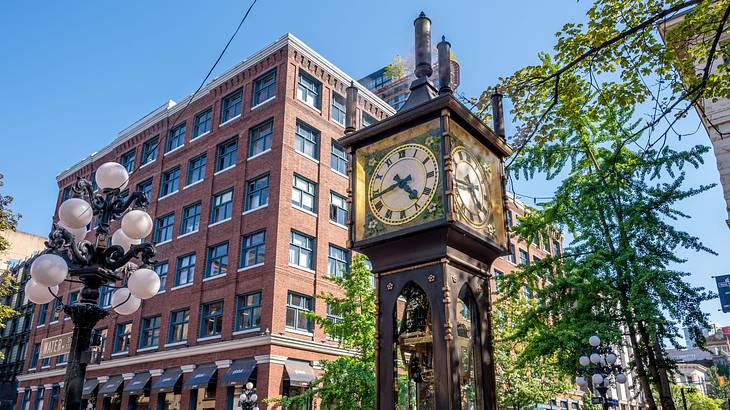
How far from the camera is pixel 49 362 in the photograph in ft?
117

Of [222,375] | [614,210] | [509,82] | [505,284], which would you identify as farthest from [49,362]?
[509,82]

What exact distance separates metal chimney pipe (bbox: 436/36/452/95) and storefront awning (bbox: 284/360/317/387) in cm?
1865

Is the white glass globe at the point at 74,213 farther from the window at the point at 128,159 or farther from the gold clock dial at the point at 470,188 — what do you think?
the window at the point at 128,159

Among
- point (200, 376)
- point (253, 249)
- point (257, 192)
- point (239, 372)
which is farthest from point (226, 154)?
point (239, 372)

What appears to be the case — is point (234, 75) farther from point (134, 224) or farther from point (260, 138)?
point (134, 224)

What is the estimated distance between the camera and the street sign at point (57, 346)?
626 cm

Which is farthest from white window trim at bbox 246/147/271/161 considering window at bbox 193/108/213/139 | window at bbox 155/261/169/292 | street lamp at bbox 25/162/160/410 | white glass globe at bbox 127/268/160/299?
white glass globe at bbox 127/268/160/299

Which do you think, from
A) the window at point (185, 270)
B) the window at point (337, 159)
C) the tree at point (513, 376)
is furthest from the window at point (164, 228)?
the tree at point (513, 376)

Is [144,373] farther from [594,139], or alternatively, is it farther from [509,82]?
[509,82]

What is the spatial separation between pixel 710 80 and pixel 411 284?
15.0 feet

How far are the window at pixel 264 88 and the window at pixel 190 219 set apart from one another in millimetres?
6233

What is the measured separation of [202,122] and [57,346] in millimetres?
25432

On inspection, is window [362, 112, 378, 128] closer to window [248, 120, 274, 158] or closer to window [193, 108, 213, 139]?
window [248, 120, 274, 158]

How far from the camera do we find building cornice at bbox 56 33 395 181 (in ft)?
88.8
